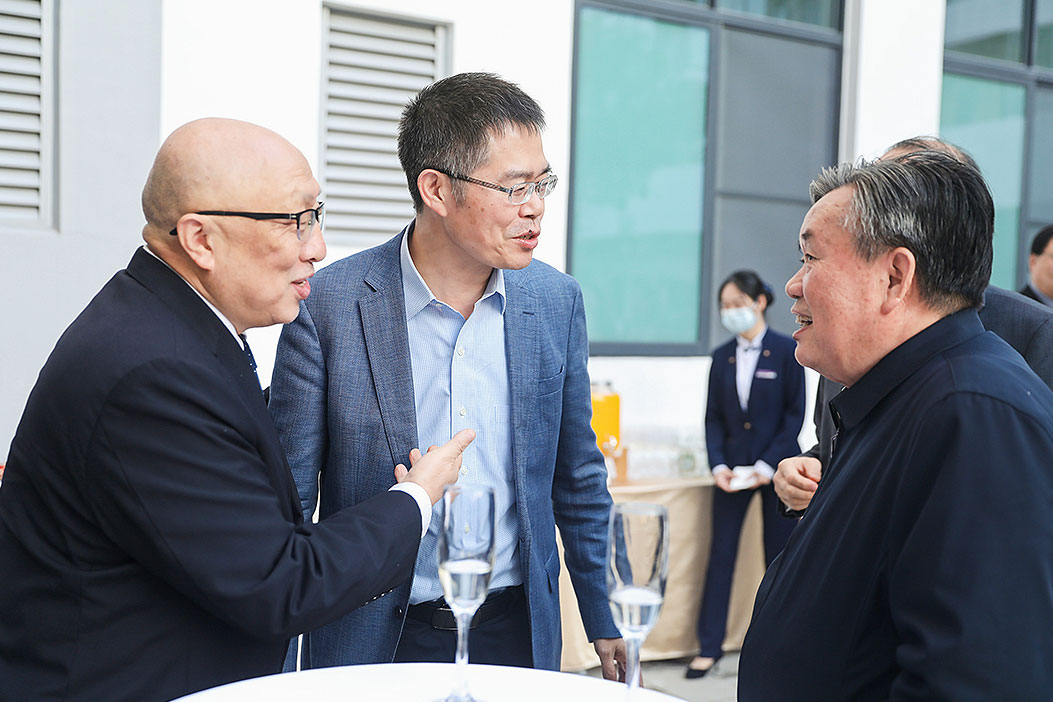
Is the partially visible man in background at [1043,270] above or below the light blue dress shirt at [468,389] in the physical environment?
above

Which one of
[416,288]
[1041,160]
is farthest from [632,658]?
[1041,160]

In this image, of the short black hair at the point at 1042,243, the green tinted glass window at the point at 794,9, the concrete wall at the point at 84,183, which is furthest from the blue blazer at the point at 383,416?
the green tinted glass window at the point at 794,9

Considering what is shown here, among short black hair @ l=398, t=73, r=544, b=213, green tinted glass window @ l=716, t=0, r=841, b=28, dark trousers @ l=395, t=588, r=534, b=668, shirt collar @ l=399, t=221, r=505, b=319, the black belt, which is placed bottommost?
dark trousers @ l=395, t=588, r=534, b=668

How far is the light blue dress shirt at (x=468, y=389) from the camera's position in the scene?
71.8 inches

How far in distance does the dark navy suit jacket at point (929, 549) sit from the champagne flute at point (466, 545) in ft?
1.45

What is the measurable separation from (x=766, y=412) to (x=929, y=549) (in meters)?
3.40

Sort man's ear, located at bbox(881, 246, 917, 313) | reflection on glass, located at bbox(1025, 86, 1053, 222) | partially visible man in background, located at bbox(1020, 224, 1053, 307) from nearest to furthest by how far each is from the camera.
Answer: man's ear, located at bbox(881, 246, 917, 313), partially visible man in background, located at bbox(1020, 224, 1053, 307), reflection on glass, located at bbox(1025, 86, 1053, 222)

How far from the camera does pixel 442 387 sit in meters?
1.83

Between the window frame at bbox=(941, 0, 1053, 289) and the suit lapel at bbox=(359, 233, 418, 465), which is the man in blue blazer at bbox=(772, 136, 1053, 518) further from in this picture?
the window frame at bbox=(941, 0, 1053, 289)

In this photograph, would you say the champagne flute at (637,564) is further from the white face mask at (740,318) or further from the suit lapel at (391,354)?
the white face mask at (740,318)

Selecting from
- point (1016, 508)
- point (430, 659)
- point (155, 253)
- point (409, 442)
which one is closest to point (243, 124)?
point (155, 253)

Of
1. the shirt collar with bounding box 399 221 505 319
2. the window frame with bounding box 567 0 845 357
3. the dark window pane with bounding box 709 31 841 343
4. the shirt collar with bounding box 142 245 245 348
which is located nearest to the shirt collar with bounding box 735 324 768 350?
the window frame with bounding box 567 0 845 357

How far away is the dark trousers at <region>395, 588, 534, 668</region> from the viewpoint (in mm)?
1770

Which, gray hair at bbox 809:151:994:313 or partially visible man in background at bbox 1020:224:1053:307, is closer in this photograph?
gray hair at bbox 809:151:994:313
